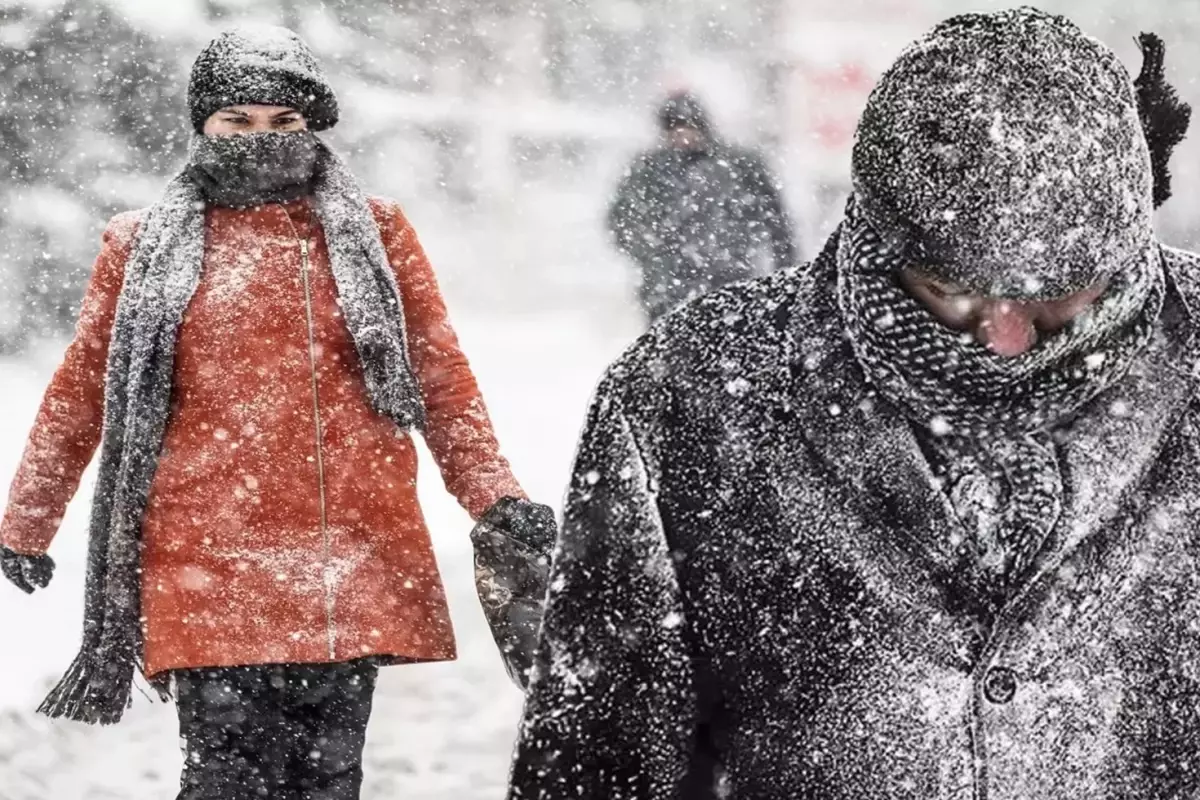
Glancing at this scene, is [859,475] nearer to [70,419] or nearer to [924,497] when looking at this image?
[924,497]

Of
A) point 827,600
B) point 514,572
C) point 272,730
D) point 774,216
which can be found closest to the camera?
point 827,600

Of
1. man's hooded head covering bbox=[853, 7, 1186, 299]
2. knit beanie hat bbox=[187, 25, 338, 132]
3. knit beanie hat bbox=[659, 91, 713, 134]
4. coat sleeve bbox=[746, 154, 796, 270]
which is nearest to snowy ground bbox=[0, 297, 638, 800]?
knit beanie hat bbox=[187, 25, 338, 132]

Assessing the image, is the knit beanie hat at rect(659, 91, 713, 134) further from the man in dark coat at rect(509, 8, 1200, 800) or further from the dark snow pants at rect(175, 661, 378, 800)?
the man in dark coat at rect(509, 8, 1200, 800)

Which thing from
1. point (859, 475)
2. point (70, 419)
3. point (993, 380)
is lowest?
point (70, 419)

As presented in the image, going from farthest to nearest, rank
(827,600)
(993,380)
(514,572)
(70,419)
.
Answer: (70,419)
(514,572)
(827,600)
(993,380)

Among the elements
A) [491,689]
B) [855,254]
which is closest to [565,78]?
[491,689]

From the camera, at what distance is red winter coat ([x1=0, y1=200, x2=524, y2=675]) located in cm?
348

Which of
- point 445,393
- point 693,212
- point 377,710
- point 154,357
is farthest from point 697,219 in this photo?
point 154,357

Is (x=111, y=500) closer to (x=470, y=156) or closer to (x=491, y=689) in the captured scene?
(x=491, y=689)

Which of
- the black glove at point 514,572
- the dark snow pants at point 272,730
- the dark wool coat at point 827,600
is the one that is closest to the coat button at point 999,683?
the dark wool coat at point 827,600

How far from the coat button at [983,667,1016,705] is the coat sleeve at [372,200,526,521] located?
1881 millimetres

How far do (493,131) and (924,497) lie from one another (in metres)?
11.0

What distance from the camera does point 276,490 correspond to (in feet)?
11.5

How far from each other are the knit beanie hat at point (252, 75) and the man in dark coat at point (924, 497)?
6.33 ft
